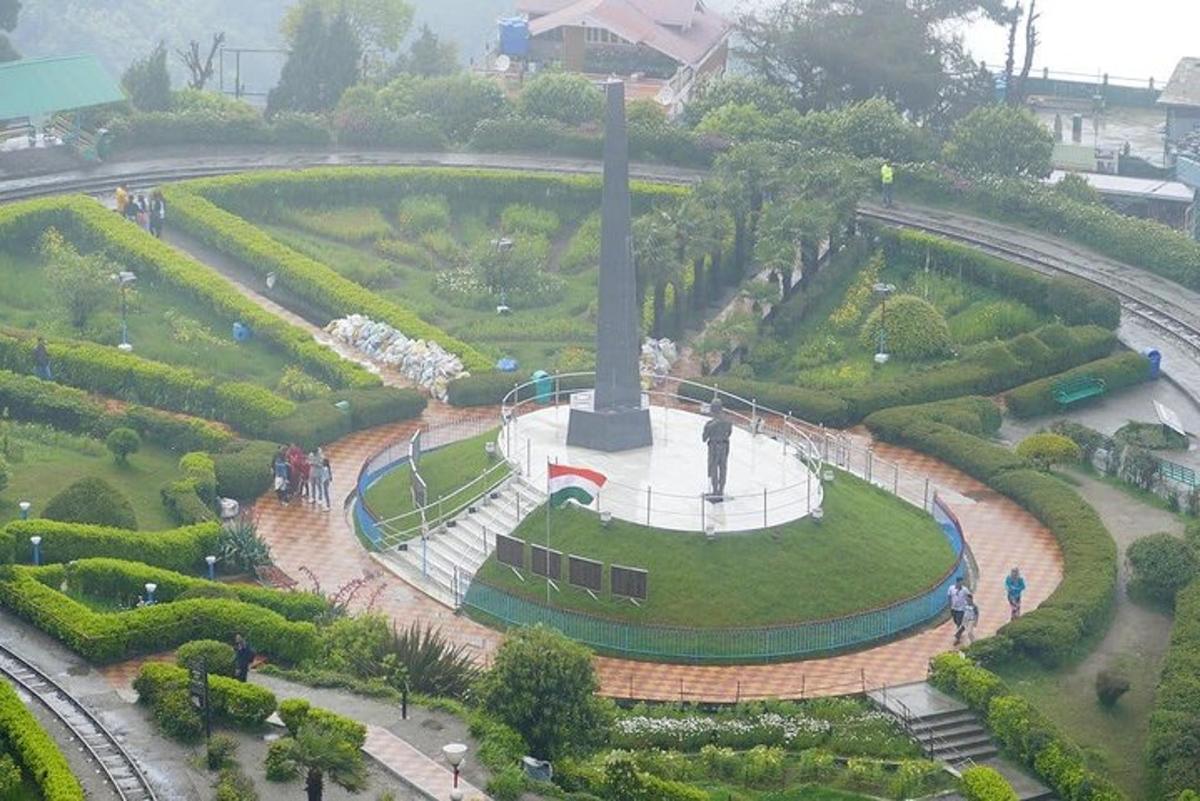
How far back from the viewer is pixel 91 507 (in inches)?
2436

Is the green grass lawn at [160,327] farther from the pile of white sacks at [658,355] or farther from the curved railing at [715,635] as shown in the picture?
the curved railing at [715,635]

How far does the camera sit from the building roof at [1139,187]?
110 metres

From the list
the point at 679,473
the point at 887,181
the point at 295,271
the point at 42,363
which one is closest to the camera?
the point at 679,473

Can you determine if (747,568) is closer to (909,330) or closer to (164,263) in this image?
(909,330)

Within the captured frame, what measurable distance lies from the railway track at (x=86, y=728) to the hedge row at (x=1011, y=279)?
123 feet

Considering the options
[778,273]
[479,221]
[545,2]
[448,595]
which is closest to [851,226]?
[778,273]

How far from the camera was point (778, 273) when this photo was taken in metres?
85.0

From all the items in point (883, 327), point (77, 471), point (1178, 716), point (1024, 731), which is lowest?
point (1024, 731)

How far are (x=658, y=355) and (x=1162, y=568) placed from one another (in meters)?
21.6

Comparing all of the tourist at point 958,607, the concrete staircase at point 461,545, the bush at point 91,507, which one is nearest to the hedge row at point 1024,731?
the tourist at point 958,607

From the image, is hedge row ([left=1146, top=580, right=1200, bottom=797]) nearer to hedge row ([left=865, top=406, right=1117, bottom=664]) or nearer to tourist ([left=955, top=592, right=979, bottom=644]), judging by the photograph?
hedge row ([left=865, top=406, right=1117, bottom=664])

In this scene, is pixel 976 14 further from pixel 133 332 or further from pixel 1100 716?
pixel 1100 716

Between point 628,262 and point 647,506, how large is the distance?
616cm

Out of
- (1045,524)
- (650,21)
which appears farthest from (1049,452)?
(650,21)
